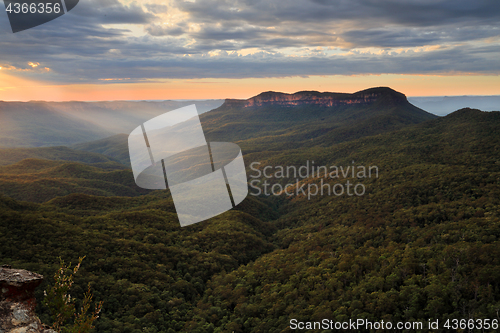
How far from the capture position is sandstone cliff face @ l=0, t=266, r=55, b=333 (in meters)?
9.41

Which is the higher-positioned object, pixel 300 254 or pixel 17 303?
pixel 17 303

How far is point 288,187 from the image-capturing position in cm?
10894

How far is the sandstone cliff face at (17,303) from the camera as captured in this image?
9406mm

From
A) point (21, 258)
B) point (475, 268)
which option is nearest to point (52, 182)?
point (21, 258)

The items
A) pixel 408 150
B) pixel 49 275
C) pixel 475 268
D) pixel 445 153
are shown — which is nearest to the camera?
pixel 475 268

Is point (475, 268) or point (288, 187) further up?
point (475, 268)

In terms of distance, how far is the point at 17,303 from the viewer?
985 cm

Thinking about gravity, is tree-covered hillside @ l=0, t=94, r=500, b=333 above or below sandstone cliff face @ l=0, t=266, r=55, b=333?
below

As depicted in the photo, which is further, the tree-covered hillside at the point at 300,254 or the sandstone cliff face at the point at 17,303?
the tree-covered hillside at the point at 300,254

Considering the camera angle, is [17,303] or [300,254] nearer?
[17,303]

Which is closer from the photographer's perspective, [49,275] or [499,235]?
[49,275]

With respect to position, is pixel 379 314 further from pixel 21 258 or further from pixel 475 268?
pixel 21 258

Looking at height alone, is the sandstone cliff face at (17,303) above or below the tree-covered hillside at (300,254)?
above

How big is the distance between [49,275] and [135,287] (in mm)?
9779
